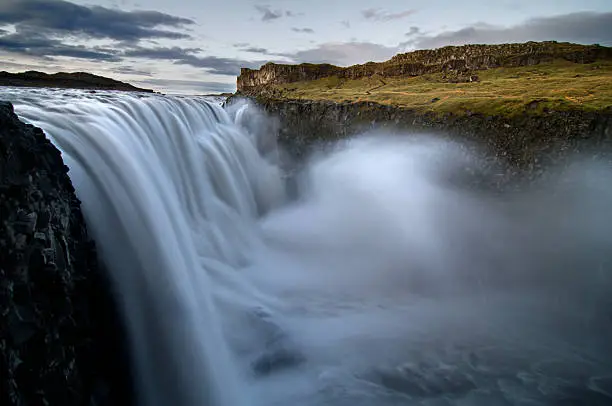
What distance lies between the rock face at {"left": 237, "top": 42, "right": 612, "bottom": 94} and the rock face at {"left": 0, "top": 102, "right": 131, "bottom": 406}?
41.0 metres

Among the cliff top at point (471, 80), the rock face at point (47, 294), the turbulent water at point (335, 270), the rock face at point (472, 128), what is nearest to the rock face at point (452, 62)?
the cliff top at point (471, 80)

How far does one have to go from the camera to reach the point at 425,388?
34.1 feet

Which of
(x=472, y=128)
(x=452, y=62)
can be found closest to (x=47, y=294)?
(x=472, y=128)

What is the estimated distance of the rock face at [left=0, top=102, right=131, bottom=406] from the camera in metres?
4.86

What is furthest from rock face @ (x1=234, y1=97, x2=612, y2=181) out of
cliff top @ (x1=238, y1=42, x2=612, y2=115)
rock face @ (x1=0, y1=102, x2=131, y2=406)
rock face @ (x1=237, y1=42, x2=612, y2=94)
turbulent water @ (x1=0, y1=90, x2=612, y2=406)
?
rock face @ (x1=0, y1=102, x2=131, y2=406)

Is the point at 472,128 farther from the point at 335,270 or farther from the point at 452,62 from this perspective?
the point at 452,62

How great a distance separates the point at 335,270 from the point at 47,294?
1301cm

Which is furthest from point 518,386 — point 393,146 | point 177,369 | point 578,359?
point 393,146

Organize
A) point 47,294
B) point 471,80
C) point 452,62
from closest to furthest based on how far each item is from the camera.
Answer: point 47,294, point 471,80, point 452,62

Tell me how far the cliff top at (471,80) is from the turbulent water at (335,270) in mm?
4759

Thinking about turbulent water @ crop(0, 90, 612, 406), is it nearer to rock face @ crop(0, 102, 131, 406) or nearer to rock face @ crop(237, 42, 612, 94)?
rock face @ crop(0, 102, 131, 406)

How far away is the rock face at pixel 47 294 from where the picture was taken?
486cm

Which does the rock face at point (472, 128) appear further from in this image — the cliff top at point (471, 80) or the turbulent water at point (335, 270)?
the turbulent water at point (335, 270)

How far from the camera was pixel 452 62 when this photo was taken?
59.1 metres
